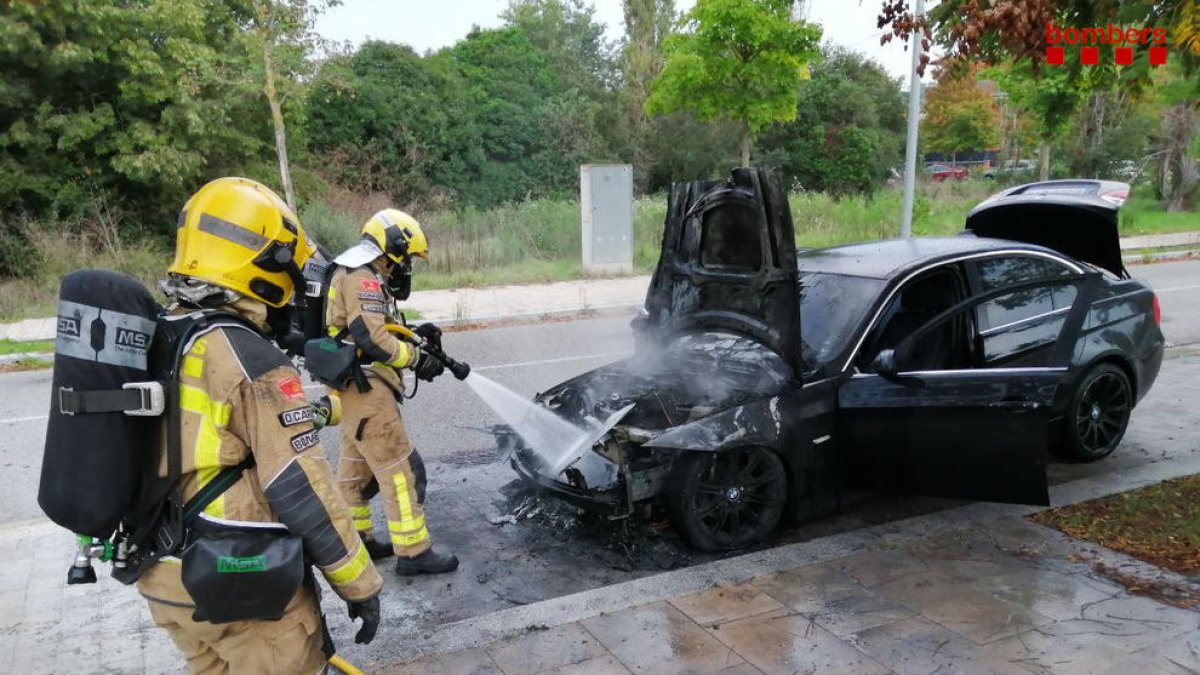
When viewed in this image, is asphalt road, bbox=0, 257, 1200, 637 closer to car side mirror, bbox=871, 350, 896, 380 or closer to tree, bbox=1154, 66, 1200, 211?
car side mirror, bbox=871, 350, 896, 380

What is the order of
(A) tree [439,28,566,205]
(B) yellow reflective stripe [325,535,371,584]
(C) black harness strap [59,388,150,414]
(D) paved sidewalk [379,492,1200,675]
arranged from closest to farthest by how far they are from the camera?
(C) black harness strap [59,388,150,414], (B) yellow reflective stripe [325,535,371,584], (D) paved sidewalk [379,492,1200,675], (A) tree [439,28,566,205]

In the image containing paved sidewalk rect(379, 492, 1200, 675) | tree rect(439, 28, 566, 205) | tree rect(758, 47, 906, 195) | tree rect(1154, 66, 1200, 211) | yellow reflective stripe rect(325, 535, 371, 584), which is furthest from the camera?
tree rect(758, 47, 906, 195)

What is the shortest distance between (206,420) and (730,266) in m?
3.35

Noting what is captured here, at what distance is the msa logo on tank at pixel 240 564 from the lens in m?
2.13

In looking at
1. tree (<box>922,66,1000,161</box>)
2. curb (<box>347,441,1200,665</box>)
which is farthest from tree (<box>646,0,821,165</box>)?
tree (<box>922,66,1000,161</box>)

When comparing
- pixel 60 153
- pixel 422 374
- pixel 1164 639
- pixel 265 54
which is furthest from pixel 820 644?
pixel 60 153

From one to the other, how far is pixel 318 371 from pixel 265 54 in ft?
40.2

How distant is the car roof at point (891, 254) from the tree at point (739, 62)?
9346mm

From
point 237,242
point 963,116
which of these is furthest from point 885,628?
point 963,116

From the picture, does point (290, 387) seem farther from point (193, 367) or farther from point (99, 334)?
point (99, 334)

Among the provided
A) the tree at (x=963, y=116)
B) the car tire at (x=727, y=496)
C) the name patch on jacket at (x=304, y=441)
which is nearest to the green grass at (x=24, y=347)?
the car tire at (x=727, y=496)

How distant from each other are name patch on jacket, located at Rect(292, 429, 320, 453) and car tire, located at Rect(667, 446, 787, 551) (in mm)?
2384

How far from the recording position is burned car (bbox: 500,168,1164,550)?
4.36m

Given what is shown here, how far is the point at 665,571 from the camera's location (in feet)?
14.4
